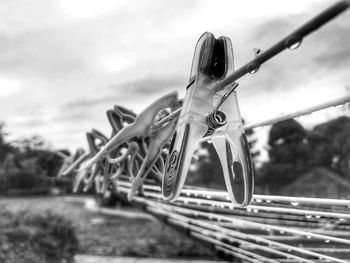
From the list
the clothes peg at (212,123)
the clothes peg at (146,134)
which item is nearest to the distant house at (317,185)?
the clothes peg at (146,134)

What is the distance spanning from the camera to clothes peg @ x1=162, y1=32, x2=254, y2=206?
845mm

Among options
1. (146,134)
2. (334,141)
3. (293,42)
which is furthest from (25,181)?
(293,42)

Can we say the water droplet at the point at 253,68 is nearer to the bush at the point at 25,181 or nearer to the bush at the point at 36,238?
the bush at the point at 36,238

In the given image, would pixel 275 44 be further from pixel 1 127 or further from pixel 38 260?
pixel 1 127

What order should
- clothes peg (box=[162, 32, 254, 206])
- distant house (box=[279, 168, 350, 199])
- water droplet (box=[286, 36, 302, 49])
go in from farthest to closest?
1. distant house (box=[279, 168, 350, 199])
2. clothes peg (box=[162, 32, 254, 206])
3. water droplet (box=[286, 36, 302, 49])

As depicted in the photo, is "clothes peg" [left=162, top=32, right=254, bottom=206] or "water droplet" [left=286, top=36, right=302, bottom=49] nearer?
"water droplet" [left=286, top=36, right=302, bottom=49]

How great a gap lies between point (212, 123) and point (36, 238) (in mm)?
4319

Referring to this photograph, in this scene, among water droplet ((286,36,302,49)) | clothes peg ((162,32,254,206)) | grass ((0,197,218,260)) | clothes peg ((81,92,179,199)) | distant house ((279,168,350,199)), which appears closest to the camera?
water droplet ((286,36,302,49))

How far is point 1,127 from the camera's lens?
50.8ft

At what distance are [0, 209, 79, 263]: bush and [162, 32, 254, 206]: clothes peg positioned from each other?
3.81 metres

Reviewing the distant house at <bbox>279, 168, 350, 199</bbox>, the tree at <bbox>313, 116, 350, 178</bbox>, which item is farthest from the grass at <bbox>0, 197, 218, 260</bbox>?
the tree at <bbox>313, 116, 350, 178</bbox>

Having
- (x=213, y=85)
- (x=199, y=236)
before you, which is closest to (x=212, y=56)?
(x=213, y=85)

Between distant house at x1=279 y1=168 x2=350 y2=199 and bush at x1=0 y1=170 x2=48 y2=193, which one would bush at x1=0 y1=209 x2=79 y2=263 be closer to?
distant house at x1=279 y1=168 x2=350 y2=199

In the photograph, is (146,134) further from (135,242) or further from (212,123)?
(135,242)
